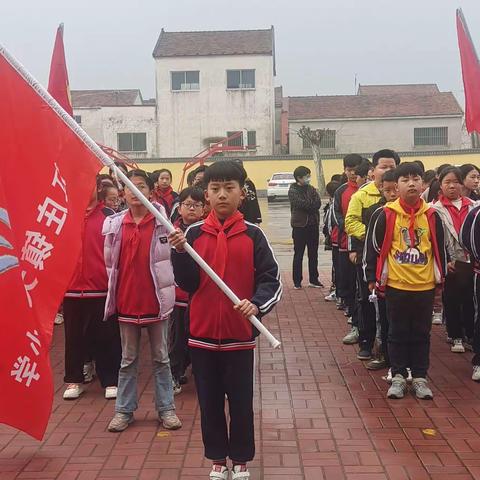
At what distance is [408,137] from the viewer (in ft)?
134

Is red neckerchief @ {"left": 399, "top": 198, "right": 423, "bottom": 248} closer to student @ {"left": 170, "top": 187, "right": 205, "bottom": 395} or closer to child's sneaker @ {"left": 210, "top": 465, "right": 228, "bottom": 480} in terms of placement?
student @ {"left": 170, "top": 187, "right": 205, "bottom": 395}

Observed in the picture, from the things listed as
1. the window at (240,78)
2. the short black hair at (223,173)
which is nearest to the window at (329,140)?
the window at (240,78)

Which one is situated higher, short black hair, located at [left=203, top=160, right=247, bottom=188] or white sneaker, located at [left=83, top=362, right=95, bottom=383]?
short black hair, located at [left=203, top=160, right=247, bottom=188]

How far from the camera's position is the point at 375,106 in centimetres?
4197

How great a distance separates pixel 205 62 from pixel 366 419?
1459 inches

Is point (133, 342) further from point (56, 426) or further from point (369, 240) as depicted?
point (369, 240)

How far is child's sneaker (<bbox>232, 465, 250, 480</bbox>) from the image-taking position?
353cm

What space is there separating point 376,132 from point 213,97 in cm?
1007

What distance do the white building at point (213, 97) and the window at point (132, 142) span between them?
1.08 m

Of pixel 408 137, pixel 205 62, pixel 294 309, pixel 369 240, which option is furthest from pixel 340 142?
pixel 369 240

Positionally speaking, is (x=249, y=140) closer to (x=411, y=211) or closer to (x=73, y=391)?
(x=411, y=211)

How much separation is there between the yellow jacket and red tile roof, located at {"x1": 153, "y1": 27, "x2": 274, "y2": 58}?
35185 millimetres

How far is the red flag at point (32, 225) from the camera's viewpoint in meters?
→ 3.24

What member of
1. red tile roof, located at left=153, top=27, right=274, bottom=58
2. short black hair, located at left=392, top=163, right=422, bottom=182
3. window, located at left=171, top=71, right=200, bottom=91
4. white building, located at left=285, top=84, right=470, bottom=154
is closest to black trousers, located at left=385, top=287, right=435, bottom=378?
short black hair, located at left=392, top=163, right=422, bottom=182
